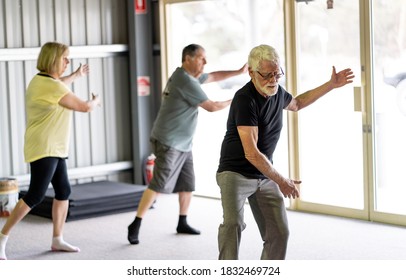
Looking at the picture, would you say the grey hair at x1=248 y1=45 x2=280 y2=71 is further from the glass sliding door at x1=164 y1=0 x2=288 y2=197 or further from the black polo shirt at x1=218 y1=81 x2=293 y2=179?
the glass sliding door at x1=164 y1=0 x2=288 y2=197

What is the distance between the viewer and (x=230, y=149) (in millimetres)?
4605

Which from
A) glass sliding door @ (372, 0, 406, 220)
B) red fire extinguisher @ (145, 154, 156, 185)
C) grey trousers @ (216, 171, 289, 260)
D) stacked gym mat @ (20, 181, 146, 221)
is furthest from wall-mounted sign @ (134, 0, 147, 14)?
grey trousers @ (216, 171, 289, 260)

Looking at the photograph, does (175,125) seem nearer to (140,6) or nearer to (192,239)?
(192,239)

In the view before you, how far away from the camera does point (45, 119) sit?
19.4 feet

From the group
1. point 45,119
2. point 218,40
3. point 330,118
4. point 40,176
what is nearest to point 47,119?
point 45,119

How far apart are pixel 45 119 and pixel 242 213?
76.7 inches

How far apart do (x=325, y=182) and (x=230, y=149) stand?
316cm

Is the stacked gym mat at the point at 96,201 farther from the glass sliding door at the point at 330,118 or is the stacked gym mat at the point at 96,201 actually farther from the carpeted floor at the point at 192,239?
the glass sliding door at the point at 330,118

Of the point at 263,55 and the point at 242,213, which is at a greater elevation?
the point at 263,55

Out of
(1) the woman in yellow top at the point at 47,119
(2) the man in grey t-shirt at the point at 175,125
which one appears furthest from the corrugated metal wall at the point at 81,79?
(1) the woman in yellow top at the point at 47,119

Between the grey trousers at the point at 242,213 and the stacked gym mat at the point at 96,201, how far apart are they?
318cm

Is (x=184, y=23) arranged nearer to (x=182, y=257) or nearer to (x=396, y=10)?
(x=396, y=10)

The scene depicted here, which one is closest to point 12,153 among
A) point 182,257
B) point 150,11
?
point 150,11

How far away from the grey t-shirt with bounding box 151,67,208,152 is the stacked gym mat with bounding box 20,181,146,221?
141cm
